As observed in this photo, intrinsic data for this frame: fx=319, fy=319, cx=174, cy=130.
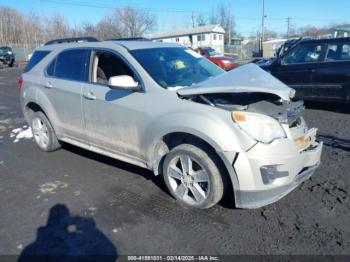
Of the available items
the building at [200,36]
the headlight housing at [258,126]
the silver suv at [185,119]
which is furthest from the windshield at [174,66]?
the building at [200,36]

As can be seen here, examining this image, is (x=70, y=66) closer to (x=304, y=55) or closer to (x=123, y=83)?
(x=123, y=83)

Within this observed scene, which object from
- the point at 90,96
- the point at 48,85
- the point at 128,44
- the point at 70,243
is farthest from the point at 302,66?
the point at 70,243

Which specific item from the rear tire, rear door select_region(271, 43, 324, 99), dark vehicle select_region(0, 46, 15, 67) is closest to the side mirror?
the rear tire

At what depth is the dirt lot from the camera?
2902 millimetres

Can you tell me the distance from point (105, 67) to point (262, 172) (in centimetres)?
275

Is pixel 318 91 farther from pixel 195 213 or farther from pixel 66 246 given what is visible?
pixel 66 246

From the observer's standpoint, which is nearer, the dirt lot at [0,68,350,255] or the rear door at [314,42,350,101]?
the dirt lot at [0,68,350,255]

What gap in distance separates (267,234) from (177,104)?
1574 millimetres

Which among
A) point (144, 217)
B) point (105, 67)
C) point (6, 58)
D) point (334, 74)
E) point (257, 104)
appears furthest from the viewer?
point (6, 58)

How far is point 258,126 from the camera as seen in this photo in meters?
3.04

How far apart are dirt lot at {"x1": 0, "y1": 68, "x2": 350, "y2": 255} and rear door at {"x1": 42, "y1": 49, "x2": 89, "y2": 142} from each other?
0.65 m

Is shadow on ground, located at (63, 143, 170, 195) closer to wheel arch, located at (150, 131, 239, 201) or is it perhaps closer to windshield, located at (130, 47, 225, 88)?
wheel arch, located at (150, 131, 239, 201)

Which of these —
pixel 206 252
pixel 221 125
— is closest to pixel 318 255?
pixel 206 252

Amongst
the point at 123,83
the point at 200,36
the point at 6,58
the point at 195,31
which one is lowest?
the point at 123,83
